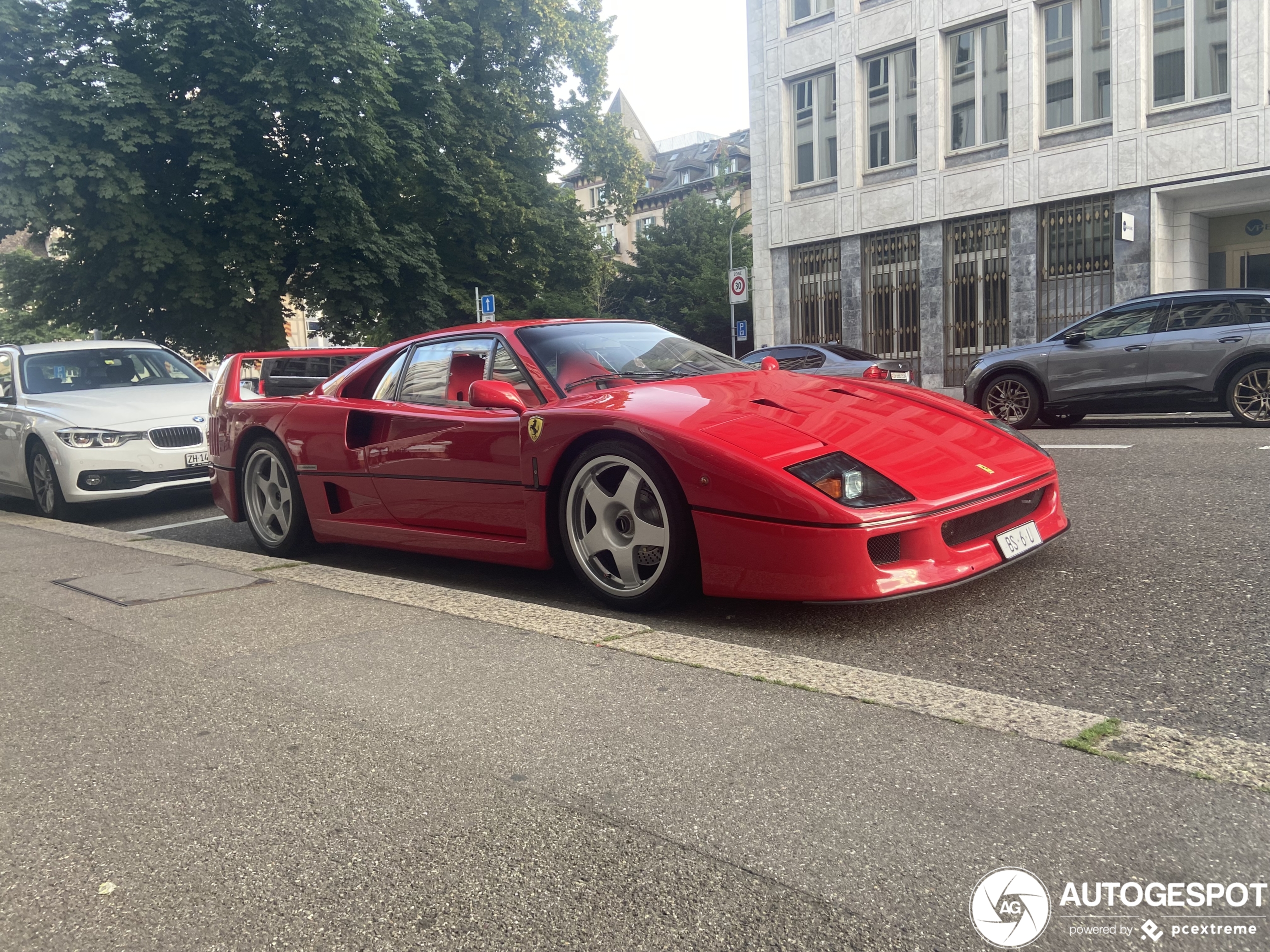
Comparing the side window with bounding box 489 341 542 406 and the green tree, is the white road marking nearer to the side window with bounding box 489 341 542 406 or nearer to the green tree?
the side window with bounding box 489 341 542 406

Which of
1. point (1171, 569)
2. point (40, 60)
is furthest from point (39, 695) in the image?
point (40, 60)

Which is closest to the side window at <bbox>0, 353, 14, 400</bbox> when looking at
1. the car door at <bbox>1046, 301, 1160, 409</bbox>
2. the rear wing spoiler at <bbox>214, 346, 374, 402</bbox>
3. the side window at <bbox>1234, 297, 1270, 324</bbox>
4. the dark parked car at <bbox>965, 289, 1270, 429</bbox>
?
the rear wing spoiler at <bbox>214, 346, 374, 402</bbox>

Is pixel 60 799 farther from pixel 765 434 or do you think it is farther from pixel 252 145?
pixel 252 145

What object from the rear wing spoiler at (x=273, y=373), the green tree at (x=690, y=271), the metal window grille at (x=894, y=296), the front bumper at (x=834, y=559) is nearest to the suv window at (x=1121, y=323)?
the rear wing spoiler at (x=273, y=373)

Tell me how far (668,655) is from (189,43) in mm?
19602

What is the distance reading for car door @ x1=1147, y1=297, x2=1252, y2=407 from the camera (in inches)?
415

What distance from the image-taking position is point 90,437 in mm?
9117

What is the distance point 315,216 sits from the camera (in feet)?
70.4

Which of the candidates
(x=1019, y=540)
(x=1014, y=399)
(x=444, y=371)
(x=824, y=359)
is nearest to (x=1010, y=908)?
(x=1019, y=540)

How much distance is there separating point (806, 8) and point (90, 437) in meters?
22.2

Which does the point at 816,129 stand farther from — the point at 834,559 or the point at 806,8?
the point at 834,559

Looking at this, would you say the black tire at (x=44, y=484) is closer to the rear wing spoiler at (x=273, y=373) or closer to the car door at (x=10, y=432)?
the car door at (x=10, y=432)

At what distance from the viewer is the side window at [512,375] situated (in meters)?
4.93

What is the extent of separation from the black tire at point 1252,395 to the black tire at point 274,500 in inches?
349
